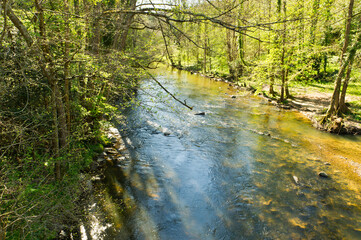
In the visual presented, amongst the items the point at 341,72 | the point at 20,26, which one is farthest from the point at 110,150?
the point at 341,72

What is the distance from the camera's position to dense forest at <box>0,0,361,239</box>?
11.7 feet

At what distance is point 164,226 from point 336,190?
5973mm

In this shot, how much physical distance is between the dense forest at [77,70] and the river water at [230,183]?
119 cm

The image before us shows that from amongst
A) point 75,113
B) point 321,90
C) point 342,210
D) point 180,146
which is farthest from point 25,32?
point 321,90

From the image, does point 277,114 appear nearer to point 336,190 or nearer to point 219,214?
point 336,190

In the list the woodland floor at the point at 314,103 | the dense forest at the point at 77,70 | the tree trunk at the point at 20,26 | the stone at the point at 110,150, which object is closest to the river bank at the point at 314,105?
the woodland floor at the point at 314,103

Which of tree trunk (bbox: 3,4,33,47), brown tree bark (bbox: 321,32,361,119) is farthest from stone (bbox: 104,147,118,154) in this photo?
brown tree bark (bbox: 321,32,361,119)

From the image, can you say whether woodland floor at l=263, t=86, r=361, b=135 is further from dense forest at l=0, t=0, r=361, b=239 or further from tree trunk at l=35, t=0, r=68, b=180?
tree trunk at l=35, t=0, r=68, b=180

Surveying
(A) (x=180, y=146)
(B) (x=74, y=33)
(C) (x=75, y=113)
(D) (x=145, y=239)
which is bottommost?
(D) (x=145, y=239)

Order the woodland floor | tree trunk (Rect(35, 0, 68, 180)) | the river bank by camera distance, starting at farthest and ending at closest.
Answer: the woodland floor → the river bank → tree trunk (Rect(35, 0, 68, 180))

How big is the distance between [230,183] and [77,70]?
6.09 meters

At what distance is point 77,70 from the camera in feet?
19.6

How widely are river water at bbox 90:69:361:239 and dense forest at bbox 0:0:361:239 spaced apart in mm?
1188

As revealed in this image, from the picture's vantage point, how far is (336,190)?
7.61 m
